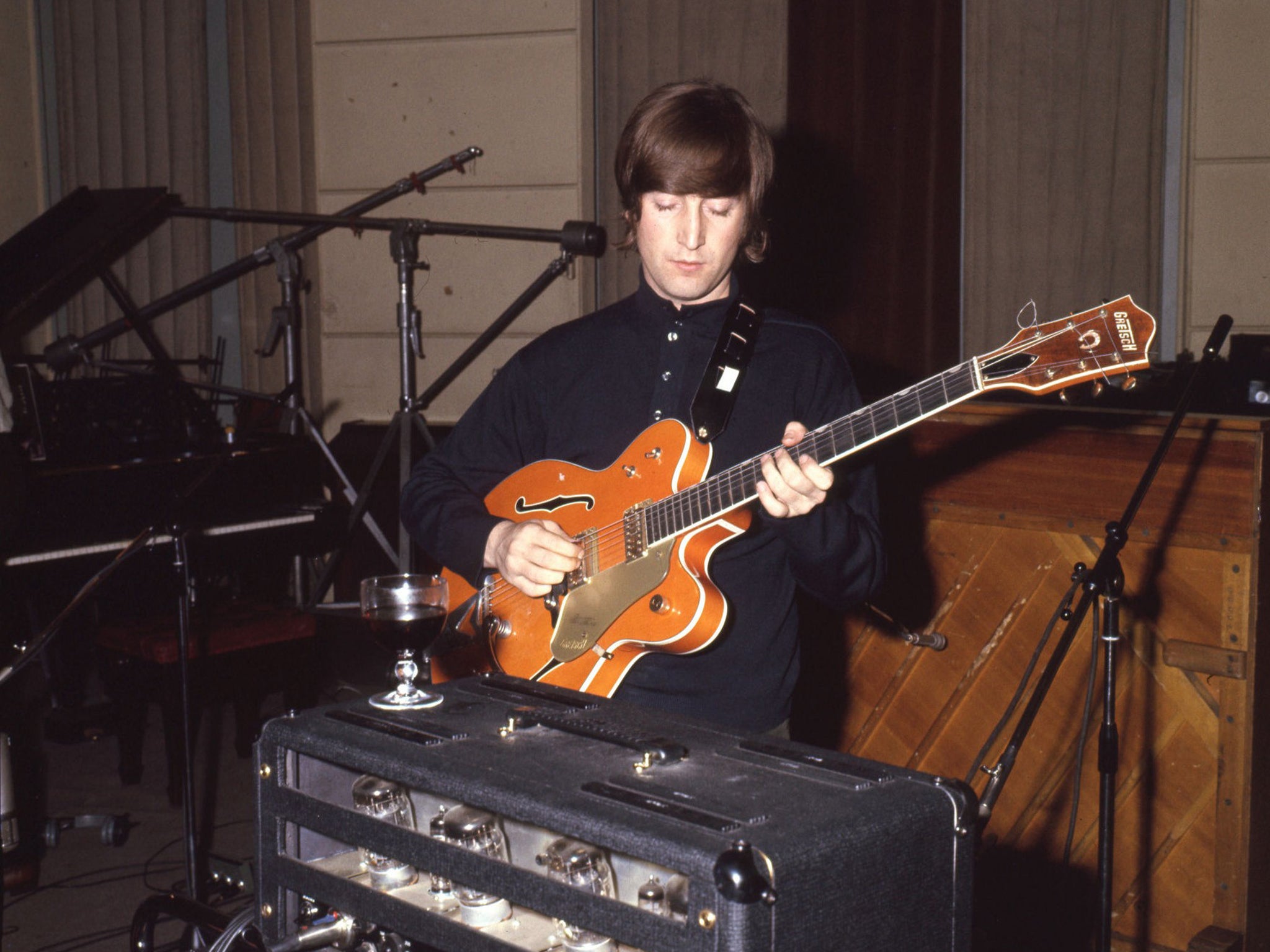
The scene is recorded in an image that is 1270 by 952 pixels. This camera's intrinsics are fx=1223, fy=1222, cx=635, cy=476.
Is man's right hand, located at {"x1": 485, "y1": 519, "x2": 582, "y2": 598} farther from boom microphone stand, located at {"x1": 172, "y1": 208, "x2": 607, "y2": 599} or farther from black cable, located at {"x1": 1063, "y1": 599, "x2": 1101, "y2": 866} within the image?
boom microphone stand, located at {"x1": 172, "y1": 208, "x2": 607, "y2": 599}

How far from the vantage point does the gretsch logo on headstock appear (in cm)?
158

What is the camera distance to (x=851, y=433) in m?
1.72

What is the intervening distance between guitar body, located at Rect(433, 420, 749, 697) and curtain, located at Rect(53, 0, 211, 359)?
158 inches

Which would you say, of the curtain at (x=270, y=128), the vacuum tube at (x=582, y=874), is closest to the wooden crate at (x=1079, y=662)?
the vacuum tube at (x=582, y=874)

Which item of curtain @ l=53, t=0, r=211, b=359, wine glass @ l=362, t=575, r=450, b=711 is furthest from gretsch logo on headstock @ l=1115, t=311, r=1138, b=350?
curtain @ l=53, t=0, r=211, b=359

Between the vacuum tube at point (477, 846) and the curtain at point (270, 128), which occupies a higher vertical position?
the curtain at point (270, 128)

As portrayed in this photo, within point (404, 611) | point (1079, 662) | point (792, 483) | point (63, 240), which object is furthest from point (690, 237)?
point (63, 240)

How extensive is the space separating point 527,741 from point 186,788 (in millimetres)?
1689

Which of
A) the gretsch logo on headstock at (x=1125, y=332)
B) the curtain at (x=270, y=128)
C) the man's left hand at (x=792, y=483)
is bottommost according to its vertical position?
the man's left hand at (x=792, y=483)

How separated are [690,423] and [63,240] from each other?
10.5ft

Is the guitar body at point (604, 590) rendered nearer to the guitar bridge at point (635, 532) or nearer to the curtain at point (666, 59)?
the guitar bridge at point (635, 532)

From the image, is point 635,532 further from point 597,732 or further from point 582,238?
point 582,238

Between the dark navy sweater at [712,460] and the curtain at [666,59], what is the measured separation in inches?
112

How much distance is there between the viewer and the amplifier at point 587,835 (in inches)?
40.2
